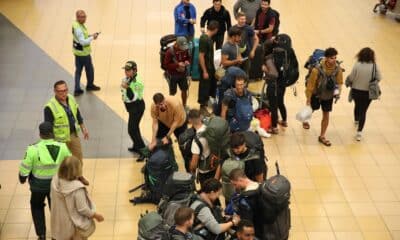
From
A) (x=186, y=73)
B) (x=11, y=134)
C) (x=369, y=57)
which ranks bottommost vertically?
(x=11, y=134)

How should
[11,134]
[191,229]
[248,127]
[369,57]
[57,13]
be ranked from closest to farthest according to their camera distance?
[191,229], [248,127], [369,57], [11,134], [57,13]

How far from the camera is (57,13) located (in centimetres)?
1476

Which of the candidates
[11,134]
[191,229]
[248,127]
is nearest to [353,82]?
[248,127]

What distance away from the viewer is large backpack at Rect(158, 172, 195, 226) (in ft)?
20.2

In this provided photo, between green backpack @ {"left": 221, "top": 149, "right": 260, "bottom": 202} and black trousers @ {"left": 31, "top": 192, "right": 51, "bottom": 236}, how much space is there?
198 centimetres

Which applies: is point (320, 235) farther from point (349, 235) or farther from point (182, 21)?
point (182, 21)

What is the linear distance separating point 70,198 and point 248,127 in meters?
2.92

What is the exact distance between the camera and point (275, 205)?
238 inches

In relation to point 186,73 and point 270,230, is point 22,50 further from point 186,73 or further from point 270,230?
point 270,230

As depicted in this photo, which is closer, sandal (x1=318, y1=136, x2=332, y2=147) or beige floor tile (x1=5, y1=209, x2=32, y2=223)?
beige floor tile (x1=5, y1=209, x2=32, y2=223)

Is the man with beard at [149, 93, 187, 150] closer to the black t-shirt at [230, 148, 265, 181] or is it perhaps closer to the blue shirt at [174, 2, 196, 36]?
the black t-shirt at [230, 148, 265, 181]

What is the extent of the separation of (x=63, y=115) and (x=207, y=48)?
10.2 ft

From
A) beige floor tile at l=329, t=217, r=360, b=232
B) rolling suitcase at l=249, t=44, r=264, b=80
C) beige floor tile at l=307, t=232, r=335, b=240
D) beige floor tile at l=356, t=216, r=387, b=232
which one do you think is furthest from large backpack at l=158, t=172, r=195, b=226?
rolling suitcase at l=249, t=44, r=264, b=80

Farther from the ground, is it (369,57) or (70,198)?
(369,57)
